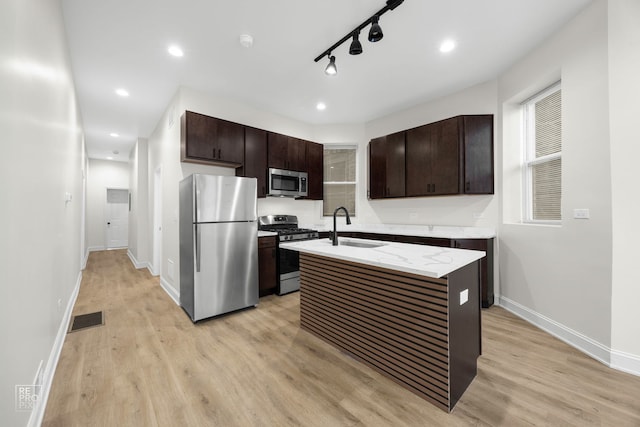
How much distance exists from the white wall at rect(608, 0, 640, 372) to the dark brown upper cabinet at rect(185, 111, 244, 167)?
12.8 feet

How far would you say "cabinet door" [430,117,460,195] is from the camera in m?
3.39

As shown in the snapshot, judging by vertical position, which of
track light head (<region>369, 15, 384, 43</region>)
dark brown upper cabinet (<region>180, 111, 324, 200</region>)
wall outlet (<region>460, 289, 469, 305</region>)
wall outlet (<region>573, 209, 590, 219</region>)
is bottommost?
wall outlet (<region>460, 289, 469, 305</region>)

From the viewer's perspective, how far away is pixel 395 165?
13.6ft

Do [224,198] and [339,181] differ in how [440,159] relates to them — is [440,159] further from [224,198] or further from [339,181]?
[224,198]

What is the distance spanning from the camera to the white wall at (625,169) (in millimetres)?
1920

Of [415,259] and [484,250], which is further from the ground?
[415,259]

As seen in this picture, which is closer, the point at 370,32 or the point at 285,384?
the point at 285,384

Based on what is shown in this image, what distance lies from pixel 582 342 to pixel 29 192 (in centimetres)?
425

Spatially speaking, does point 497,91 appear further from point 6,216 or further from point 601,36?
point 6,216

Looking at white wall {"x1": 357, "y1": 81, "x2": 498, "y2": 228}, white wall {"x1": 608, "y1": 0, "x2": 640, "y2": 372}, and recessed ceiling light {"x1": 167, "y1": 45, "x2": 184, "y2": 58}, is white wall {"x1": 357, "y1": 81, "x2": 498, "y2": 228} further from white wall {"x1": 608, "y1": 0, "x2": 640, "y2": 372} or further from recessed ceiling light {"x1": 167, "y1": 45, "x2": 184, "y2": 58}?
recessed ceiling light {"x1": 167, "y1": 45, "x2": 184, "y2": 58}

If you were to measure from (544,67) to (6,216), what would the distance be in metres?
4.31

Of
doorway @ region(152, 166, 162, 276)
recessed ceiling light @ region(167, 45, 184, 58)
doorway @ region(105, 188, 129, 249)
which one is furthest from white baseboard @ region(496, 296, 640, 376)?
doorway @ region(105, 188, 129, 249)

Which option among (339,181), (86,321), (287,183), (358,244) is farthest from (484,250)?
(86,321)

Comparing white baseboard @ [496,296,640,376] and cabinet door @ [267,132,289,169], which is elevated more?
cabinet door @ [267,132,289,169]
